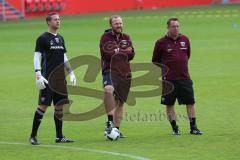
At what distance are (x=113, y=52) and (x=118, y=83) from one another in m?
0.61

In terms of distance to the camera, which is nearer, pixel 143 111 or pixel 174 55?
pixel 174 55

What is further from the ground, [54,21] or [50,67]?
[54,21]

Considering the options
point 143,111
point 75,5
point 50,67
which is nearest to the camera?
point 50,67

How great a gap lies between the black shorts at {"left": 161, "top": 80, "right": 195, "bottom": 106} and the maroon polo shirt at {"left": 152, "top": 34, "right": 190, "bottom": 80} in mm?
96

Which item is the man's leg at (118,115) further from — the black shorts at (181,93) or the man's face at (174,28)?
the man's face at (174,28)

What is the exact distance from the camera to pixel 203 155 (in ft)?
40.1

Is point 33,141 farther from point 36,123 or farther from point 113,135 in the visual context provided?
point 113,135

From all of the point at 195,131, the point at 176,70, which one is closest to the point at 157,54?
the point at 176,70

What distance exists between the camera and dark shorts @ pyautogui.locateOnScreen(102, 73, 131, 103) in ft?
46.7

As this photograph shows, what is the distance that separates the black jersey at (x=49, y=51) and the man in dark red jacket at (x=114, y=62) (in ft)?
2.92

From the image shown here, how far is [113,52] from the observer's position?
14.1m

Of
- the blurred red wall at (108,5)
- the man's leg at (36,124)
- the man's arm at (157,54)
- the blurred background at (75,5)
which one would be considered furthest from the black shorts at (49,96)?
the blurred red wall at (108,5)

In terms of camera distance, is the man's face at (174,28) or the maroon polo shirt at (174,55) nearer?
the man's face at (174,28)

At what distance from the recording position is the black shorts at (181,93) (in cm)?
1448
